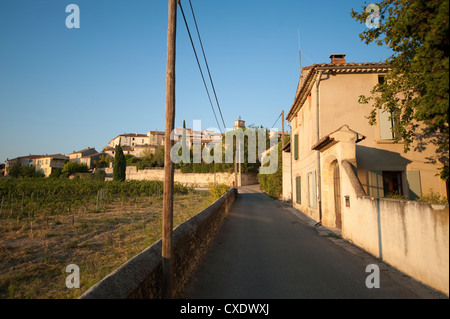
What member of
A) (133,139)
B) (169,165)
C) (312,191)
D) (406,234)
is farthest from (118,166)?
(133,139)

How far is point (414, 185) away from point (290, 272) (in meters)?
8.19

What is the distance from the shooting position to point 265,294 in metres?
4.36

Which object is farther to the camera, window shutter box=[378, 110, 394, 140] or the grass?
window shutter box=[378, 110, 394, 140]

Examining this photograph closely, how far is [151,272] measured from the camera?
3.30 meters

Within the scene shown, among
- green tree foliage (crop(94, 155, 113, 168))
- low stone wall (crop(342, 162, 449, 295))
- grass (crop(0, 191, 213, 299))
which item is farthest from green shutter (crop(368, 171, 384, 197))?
green tree foliage (crop(94, 155, 113, 168))

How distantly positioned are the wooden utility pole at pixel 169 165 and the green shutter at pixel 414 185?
10.5m

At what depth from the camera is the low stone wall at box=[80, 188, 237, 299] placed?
102 inches

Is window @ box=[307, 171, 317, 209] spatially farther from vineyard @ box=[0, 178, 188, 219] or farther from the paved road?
vineyard @ box=[0, 178, 188, 219]

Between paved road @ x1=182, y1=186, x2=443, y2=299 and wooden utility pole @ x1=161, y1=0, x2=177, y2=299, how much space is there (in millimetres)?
920

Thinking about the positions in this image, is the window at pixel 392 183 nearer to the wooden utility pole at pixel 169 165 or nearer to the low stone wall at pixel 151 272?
the low stone wall at pixel 151 272

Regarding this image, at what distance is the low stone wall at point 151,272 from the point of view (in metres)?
2.59

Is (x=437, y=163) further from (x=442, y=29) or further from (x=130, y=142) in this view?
(x=130, y=142)

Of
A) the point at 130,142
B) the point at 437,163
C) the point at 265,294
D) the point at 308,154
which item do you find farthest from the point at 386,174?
the point at 130,142

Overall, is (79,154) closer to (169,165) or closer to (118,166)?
(118,166)
